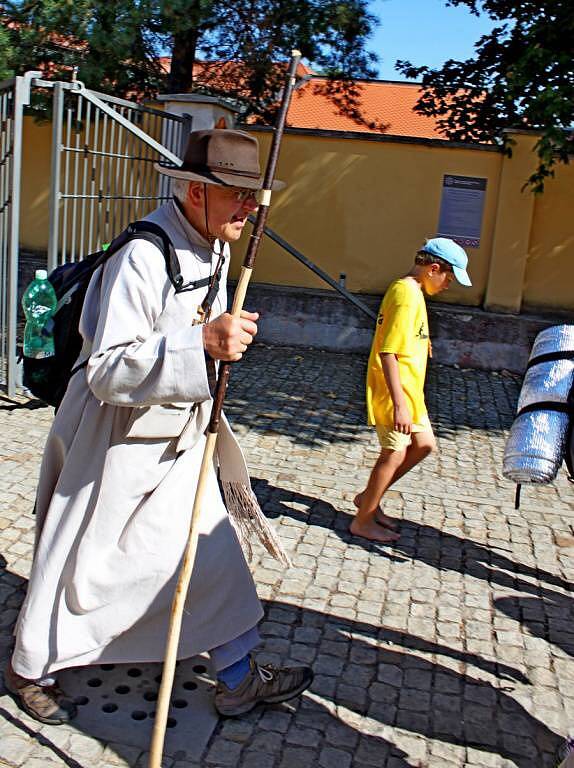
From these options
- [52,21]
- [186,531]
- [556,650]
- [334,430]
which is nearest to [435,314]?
[334,430]

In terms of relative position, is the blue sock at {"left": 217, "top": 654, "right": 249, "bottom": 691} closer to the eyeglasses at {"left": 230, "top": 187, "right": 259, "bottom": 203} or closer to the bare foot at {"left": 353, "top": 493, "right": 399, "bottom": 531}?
the eyeglasses at {"left": 230, "top": 187, "right": 259, "bottom": 203}

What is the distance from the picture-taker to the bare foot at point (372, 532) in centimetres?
486

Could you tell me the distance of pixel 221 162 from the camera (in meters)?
2.81

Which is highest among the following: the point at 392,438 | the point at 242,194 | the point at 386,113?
the point at 386,113

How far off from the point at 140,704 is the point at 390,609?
1373 mm

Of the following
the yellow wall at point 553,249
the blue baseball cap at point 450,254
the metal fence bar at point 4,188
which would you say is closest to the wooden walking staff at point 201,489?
the blue baseball cap at point 450,254

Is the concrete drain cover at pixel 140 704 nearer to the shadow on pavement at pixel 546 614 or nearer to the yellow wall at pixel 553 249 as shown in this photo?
the shadow on pavement at pixel 546 614

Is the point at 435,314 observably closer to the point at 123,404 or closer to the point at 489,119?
the point at 489,119

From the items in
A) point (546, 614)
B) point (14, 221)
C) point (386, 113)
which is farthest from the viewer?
point (386, 113)

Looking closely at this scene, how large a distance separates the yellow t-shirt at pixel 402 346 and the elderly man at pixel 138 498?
5.51 feet

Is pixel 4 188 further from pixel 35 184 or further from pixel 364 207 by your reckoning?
pixel 364 207

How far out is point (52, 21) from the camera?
379 inches

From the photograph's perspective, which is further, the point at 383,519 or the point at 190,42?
the point at 190,42

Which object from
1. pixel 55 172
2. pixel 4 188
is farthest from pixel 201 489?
pixel 4 188
